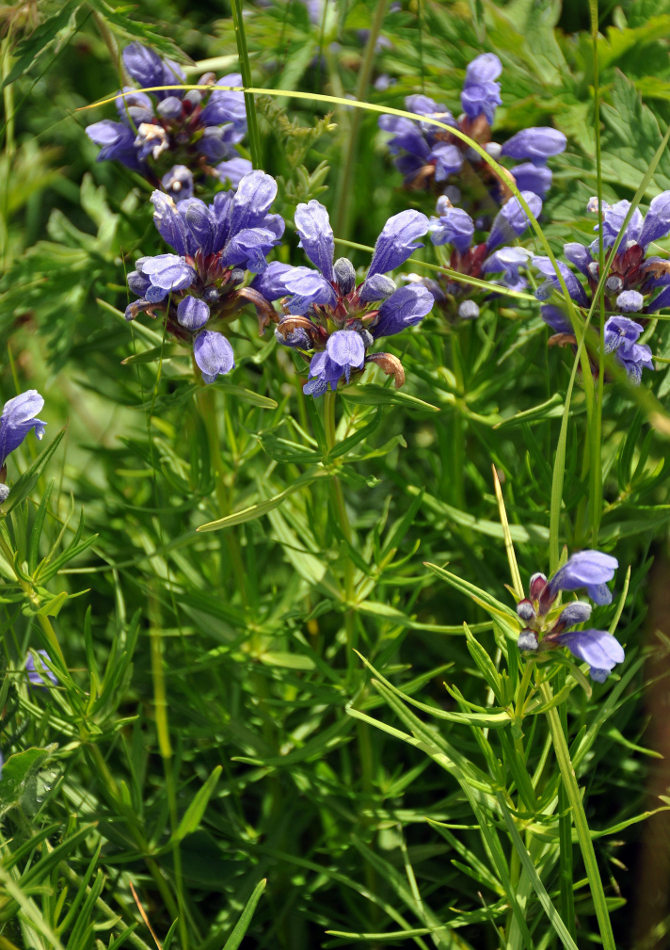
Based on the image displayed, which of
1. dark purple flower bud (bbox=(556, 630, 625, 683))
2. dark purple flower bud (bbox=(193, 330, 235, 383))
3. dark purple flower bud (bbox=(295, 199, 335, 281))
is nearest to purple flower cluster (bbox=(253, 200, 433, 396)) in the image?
dark purple flower bud (bbox=(295, 199, 335, 281))

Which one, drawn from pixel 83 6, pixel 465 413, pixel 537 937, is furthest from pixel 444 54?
pixel 537 937

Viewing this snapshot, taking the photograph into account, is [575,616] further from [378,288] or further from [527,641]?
[378,288]

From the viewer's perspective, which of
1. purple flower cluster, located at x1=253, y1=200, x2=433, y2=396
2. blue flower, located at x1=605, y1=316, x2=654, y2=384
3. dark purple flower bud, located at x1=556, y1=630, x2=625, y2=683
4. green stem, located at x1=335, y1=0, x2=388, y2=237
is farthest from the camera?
green stem, located at x1=335, y1=0, x2=388, y2=237

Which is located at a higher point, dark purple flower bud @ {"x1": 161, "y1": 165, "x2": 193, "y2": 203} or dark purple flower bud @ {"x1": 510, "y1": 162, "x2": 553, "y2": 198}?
dark purple flower bud @ {"x1": 161, "y1": 165, "x2": 193, "y2": 203}

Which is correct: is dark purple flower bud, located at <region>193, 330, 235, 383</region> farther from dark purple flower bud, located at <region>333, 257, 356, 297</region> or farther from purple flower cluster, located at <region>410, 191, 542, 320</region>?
purple flower cluster, located at <region>410, 191, 542, 320</region>

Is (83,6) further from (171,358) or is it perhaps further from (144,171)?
(171,358)

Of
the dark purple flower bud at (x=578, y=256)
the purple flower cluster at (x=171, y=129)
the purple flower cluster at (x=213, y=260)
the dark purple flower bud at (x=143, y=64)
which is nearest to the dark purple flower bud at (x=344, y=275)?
the purple flower cluster at (x=213, y=260)

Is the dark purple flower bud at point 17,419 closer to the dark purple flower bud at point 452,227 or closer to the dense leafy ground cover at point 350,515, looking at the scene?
the dense leafy ground cover at point 350,515
